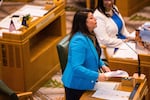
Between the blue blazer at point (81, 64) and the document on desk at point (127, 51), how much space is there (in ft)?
2.12

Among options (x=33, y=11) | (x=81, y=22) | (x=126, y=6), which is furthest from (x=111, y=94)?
(x=126, y=6)

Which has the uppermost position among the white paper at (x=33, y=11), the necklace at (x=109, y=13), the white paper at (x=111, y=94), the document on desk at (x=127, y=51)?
the necklace at (x=109, y=13)

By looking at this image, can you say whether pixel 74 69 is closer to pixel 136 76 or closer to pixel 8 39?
pixel 136 76

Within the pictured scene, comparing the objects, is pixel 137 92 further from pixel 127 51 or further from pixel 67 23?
pixel 67 23

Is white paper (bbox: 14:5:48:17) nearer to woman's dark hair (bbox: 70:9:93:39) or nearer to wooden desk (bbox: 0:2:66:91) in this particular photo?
wooden desk (bbox: 0:2:66:91)

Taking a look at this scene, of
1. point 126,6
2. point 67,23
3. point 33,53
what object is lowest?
point 67,23

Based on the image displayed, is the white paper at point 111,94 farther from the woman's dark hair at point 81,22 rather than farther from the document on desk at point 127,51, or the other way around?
the document on desk at point 127,51

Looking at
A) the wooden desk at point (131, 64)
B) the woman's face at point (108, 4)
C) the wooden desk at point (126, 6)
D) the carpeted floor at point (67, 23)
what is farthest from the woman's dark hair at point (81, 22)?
the wooden desk at point (126, 6)

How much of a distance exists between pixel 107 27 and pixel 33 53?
1239mm

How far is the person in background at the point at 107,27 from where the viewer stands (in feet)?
18.9

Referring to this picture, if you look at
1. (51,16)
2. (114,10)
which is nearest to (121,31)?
(114,10)

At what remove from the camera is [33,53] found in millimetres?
6465

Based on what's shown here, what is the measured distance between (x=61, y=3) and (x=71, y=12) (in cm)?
304

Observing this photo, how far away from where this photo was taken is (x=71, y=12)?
9953 mm
